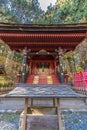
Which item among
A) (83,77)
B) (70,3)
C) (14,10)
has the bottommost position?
(83,77)

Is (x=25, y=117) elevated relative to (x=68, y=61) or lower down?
lower down

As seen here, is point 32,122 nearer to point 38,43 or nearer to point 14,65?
point 38,43

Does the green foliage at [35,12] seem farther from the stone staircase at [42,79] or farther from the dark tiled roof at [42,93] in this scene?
the dark tiled roof at [42,93]

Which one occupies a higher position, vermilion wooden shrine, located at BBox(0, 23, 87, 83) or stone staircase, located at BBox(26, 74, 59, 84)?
vermilion wooden shrine, located at BBox(0, 23, 87, 83)

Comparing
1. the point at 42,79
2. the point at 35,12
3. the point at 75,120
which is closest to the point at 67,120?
the point at 75,120

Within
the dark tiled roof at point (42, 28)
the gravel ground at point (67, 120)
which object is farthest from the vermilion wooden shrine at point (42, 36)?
the gravel ground at point (67, 120)

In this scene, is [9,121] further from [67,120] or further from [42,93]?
[67,120]

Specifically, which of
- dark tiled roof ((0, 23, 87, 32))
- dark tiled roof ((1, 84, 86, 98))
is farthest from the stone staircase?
dark tiled roof ((1, 84, 86, 98))

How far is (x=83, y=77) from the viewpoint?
9055 mm

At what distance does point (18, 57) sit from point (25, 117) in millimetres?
16753

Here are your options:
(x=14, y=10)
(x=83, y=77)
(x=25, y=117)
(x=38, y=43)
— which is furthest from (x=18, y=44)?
(x=14, y=10)

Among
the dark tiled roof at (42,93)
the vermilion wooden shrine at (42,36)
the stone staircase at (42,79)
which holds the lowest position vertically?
the dark tiled roof at (42,93)

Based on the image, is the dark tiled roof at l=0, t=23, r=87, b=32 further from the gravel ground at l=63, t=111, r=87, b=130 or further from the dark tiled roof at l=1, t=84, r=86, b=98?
the gravel ground at l=63, t=111, r=87, b=130

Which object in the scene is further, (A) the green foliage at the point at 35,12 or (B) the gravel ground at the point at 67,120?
(A) the green foliage at the point at 35,12
